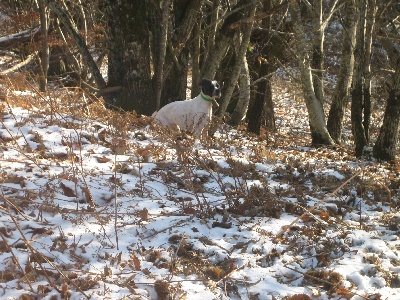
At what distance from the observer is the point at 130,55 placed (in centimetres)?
857

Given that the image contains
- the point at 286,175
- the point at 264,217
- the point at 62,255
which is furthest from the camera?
the point at 286,175

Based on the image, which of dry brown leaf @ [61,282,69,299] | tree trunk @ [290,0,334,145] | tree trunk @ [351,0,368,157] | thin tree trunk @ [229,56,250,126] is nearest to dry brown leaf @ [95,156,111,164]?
dry brown leaf @ [61,282,69,299]

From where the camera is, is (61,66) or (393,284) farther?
(61,66)

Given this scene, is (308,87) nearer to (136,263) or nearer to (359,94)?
(359,94)

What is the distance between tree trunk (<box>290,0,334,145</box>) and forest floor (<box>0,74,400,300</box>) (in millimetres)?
3333

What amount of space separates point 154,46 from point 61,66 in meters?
8.87

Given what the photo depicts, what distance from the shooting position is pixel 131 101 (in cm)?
868

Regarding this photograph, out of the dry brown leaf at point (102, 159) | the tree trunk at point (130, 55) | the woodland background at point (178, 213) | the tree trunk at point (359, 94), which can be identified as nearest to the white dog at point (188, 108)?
the woodland background at point (178, 213)

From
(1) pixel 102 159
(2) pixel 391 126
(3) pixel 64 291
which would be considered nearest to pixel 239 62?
(2) pixel 391 126

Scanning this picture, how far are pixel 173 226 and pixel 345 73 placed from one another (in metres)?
7.00

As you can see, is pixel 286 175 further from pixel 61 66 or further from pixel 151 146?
pixel 61 66

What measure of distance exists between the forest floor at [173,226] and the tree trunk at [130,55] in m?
2.68

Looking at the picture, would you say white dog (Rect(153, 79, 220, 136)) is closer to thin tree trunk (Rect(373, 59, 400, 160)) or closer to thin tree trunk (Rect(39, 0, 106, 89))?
thin tree trunk (Rect(39, 0, 106, 89))

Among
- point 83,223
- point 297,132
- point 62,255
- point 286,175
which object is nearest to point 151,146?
point 286,175
